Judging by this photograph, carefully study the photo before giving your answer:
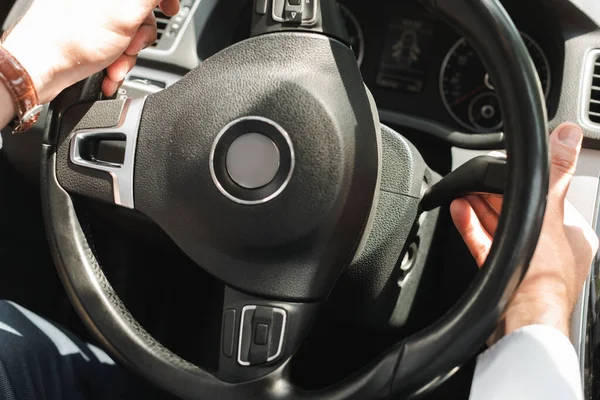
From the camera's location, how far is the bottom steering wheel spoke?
74 centimetres

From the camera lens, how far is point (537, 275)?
826 millimetres

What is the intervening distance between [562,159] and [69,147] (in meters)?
0.63

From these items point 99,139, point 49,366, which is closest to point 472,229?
point 99,139

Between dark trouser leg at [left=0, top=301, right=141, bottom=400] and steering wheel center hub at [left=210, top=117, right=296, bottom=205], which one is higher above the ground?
steering wheel center hub at [left=210, top=117, right=296, bottom=205]

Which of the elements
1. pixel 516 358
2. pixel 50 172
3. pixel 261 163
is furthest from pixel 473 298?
pixel 50 172

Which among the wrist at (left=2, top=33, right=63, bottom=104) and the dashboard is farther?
the dashboard

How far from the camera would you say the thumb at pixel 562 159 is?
0.81m

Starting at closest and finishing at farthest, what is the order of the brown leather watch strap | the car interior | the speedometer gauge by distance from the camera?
the car interior < the brown leather watch strap < the speedometer gauge

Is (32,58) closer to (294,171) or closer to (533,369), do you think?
(294,171)

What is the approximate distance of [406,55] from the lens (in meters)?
1.19

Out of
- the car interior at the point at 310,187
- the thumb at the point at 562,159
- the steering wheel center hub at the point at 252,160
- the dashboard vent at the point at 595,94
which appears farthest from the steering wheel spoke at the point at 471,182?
the dashboard vent at the point at 595,94

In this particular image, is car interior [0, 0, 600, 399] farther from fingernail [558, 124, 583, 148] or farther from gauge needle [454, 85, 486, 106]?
fingernail [558, 124, 583, 148]

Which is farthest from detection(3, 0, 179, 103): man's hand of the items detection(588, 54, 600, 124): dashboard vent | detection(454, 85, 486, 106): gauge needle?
detection(588, 54, 600, 124): dashboard vent

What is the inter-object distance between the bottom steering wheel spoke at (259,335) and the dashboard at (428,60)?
521 millimetres
